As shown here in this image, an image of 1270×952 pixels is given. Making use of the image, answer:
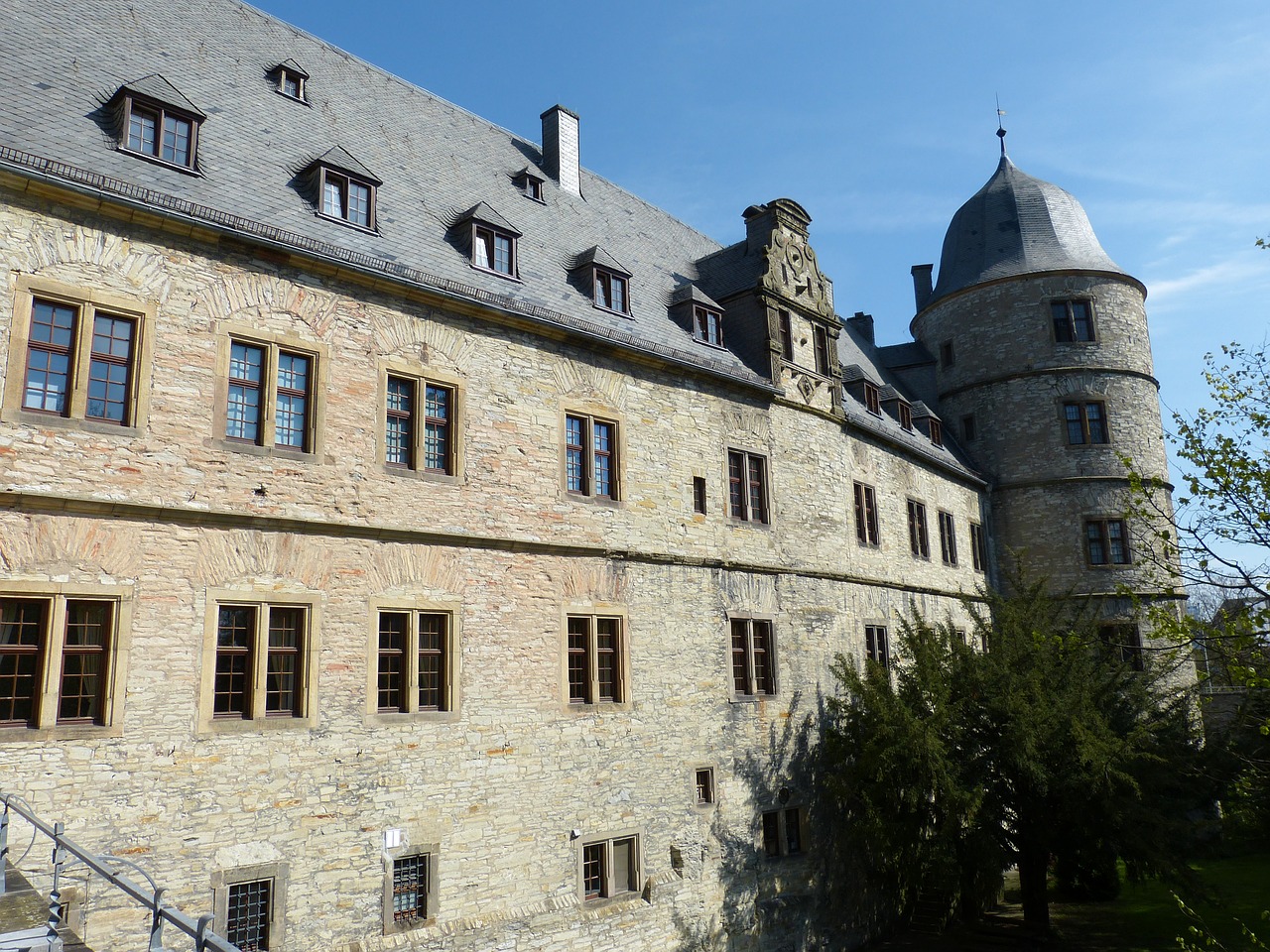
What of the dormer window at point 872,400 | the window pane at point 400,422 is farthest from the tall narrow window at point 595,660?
the dormer window at point 872,400

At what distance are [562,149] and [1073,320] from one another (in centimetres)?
1803

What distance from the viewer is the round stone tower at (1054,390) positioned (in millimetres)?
29281

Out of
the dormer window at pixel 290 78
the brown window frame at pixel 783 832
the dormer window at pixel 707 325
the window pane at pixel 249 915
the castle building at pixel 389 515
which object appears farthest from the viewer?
the dormer window at pixel 707 325

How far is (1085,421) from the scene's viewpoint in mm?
29781

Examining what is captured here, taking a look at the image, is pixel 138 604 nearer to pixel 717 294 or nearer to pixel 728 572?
pixel 728 572

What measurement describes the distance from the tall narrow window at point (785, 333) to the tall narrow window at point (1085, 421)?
13609 millimetres

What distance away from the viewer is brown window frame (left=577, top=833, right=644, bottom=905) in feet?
46.0

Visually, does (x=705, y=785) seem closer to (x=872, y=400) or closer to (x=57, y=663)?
(x=57, y=663)

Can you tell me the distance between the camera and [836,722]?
19.3 m

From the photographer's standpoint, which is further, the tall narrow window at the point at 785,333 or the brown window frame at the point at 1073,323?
the brown window frame at the point at 1073,323

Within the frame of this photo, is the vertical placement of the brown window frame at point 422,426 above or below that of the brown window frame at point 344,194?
below

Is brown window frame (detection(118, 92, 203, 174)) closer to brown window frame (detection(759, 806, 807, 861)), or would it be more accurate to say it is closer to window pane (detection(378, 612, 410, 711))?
window pane (detection(378, 612, 410, 711))

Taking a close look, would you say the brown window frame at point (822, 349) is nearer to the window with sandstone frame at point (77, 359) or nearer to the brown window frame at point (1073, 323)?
the brown window frame at point (1073, 323)

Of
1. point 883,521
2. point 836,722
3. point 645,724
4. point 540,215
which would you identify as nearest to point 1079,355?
point 883,521
